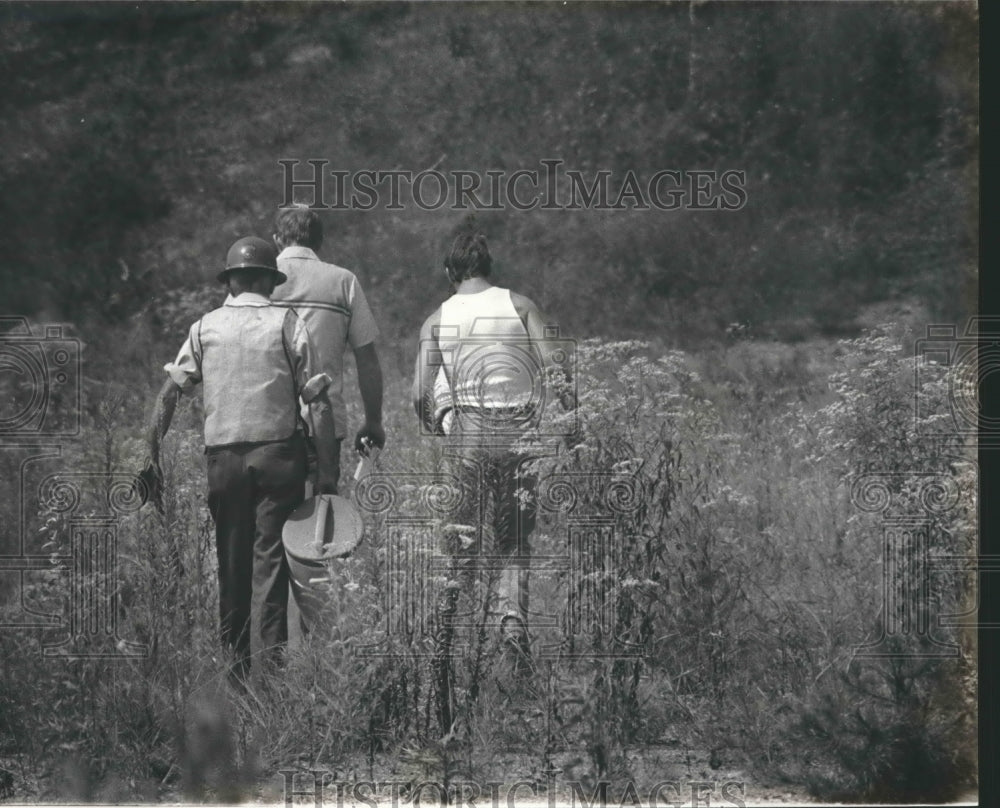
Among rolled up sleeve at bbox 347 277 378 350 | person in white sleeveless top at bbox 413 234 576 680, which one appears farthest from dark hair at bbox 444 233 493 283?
rolled up sleeve at bbox 347 277 378 350

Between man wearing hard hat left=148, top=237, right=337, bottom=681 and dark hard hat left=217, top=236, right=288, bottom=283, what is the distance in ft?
0.58

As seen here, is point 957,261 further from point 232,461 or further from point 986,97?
point 232,461

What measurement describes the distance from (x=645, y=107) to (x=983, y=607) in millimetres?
2484

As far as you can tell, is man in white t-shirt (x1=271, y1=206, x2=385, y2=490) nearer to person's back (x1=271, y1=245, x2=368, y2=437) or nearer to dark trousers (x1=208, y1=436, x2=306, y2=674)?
person's back (x1=271, y1=245, x2=368, y2=437)

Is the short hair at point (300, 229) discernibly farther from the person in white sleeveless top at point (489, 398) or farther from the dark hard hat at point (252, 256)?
the person in white sleeveless top at point (489, 398)

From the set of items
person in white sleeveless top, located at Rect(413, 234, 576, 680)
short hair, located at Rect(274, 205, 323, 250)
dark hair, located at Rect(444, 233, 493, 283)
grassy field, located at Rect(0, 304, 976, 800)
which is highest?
short hair, located at Rect(274, 205, 323, 250)

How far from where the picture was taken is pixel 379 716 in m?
6.16

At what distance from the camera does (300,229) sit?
6.60 m

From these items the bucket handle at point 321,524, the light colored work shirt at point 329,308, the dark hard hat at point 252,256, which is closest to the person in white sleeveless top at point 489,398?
the light colored work shirt at point 329,308

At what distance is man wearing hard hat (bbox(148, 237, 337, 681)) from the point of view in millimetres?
6379

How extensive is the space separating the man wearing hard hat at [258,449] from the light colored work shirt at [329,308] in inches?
2.0

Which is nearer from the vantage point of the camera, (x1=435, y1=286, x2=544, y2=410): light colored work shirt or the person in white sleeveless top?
the person in white sleeveless top

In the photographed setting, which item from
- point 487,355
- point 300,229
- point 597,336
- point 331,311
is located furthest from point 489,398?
point 300,229

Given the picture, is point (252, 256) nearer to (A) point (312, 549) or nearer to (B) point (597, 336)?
(A) point (312, 549)
